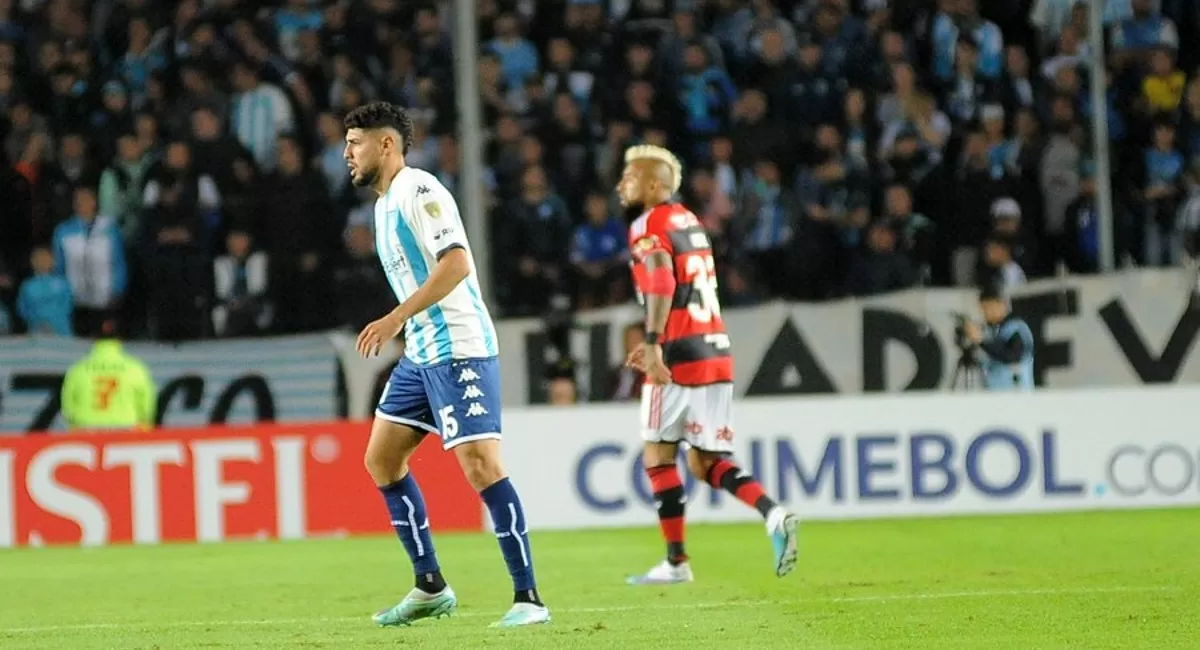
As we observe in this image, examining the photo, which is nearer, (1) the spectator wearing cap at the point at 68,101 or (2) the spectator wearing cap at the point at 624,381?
(2) the spectator wearing cap at the point at 624,381

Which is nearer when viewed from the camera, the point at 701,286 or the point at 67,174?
the point at 701,286

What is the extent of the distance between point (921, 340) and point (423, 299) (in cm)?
797

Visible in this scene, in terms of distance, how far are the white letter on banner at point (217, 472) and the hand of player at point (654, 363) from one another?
16.0 ft

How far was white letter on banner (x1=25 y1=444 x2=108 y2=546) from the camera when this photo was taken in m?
13.6

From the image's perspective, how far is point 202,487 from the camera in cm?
1360

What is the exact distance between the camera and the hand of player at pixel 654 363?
30.9ft

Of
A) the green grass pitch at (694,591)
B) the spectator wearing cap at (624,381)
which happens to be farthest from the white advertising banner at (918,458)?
the spectator wearing cap at (624,381)

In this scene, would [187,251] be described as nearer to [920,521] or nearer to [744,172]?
[744,172]

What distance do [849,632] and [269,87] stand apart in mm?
10675

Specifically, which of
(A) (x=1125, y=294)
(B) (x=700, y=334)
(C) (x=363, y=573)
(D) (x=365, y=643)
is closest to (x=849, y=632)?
(D) (x=365, y=643)

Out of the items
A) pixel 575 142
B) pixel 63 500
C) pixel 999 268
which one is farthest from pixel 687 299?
pixel 575 142

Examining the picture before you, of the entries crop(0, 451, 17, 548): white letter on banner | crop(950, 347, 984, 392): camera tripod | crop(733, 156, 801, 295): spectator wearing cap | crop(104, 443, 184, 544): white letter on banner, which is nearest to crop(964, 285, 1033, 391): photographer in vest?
crop(950, 347, 984, 392): camera tripod

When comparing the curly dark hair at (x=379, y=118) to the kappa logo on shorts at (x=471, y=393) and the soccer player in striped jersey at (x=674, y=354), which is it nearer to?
the kappa logo on shorts at (x=471, y=393)

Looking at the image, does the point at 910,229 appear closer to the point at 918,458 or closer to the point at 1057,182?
the point at 1057,182
